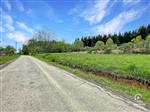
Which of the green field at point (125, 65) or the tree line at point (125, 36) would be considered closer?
the green field at point (125, 65)

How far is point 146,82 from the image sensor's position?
1166 cm

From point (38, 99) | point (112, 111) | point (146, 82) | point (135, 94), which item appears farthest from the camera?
point (146, 82)

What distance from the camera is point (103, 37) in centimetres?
15112

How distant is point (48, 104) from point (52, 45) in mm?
103843

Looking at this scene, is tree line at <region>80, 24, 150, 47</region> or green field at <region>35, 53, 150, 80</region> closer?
green field at <region>35, 53, 150, 80</region>

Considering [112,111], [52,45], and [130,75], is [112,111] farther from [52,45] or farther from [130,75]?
[52,45]

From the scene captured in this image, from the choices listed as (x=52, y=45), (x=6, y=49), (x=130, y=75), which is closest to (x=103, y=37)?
(x=52, y=45)

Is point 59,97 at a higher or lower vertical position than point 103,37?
lower

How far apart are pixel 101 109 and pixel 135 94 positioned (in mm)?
2927

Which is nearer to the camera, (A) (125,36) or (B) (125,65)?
(B) (125,65)

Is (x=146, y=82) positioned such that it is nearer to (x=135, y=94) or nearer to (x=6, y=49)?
(x=135, y=94)

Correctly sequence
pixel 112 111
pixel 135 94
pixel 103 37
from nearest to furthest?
pixel 112 111, pixel 135 94, pixel 103 37

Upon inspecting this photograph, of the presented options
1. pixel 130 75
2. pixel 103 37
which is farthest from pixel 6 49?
pixel 130 75

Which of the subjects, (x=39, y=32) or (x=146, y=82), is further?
(x=39, y=32)
